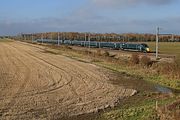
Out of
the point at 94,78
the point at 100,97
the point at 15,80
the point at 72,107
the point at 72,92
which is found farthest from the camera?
the point at 94,78

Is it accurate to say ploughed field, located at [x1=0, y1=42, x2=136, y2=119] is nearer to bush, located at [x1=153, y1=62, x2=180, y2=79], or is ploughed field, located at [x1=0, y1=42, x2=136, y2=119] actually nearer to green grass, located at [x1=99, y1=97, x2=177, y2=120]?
green grass, located at [x1=99, y1=97, x2=177, y2=120]

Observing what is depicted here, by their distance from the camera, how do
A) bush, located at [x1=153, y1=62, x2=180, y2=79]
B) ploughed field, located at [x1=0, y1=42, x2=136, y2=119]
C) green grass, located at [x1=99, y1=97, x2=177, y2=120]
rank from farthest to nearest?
bush, located at [x1=153, y1=62, x2=180, y2=79] → ploughed field, located at [x1=0, y1=42, x2=136, y2=119] → green grass, located at [x1=99, y1=97, x2=177, y2=120]

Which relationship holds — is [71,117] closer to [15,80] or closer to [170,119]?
[170,119]

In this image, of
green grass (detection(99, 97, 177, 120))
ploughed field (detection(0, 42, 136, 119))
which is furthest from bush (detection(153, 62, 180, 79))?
green grass (detection(99, 97, 177, 120))

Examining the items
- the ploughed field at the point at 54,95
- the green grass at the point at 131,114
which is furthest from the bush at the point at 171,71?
the green grass at the point at 131,114

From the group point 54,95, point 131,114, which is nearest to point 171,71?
point 54,95

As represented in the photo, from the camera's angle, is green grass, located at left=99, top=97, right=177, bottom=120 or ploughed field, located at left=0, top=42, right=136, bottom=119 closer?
green grass, located at left=99, top=97, right=177, bottom=120

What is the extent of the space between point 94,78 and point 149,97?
28.7 feet

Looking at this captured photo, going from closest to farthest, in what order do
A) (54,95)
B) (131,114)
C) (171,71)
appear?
1. (131,114)
2. (54,95)
3. (171,71)

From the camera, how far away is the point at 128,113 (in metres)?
15.8

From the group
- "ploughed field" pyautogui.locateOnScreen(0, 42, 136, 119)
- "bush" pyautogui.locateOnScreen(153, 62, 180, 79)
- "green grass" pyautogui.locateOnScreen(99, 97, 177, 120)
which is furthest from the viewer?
"bush" pyautogui.locateOnScreen(153, 62, 180, 79)

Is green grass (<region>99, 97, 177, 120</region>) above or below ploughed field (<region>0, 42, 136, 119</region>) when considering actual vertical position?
above

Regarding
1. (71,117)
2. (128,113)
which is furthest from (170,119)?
(71,117)

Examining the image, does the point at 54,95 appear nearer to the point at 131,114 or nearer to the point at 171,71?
the point at 131,114
